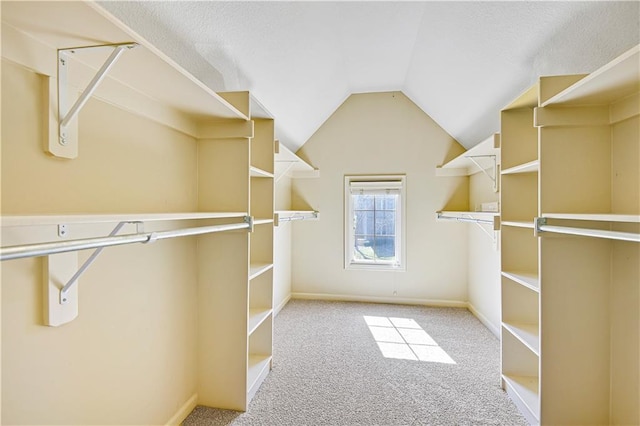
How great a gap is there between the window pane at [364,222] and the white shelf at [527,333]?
2142 mm

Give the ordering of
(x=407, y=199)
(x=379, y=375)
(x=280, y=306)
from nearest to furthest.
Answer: (x=379, y=375)
(x=280, y=306)
(x=407, y=199)

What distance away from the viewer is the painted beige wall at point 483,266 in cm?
279

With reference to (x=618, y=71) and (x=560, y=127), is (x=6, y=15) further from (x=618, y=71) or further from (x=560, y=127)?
(x=560, y=127)

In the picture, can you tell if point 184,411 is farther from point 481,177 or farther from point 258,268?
point 481,177

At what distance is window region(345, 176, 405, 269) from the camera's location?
12.4 ft

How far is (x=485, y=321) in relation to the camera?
3016mm

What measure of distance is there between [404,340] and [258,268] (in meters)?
1.60

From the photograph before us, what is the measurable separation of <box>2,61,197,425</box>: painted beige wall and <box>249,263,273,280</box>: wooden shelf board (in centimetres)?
35

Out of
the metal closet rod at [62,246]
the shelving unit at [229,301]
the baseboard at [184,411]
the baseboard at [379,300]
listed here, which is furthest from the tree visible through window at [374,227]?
the metal closet rod at [62,246]

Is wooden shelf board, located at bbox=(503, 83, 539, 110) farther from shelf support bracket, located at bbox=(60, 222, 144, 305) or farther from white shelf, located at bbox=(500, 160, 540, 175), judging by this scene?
shelf support bracket, located at bbox=(60, 222, 144, 305)

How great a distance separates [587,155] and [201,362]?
2448 millimetres

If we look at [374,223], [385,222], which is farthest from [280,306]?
[385,222]

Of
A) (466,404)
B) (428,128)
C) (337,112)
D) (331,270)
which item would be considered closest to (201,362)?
(466,404)

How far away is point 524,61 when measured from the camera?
1819 millimetres
